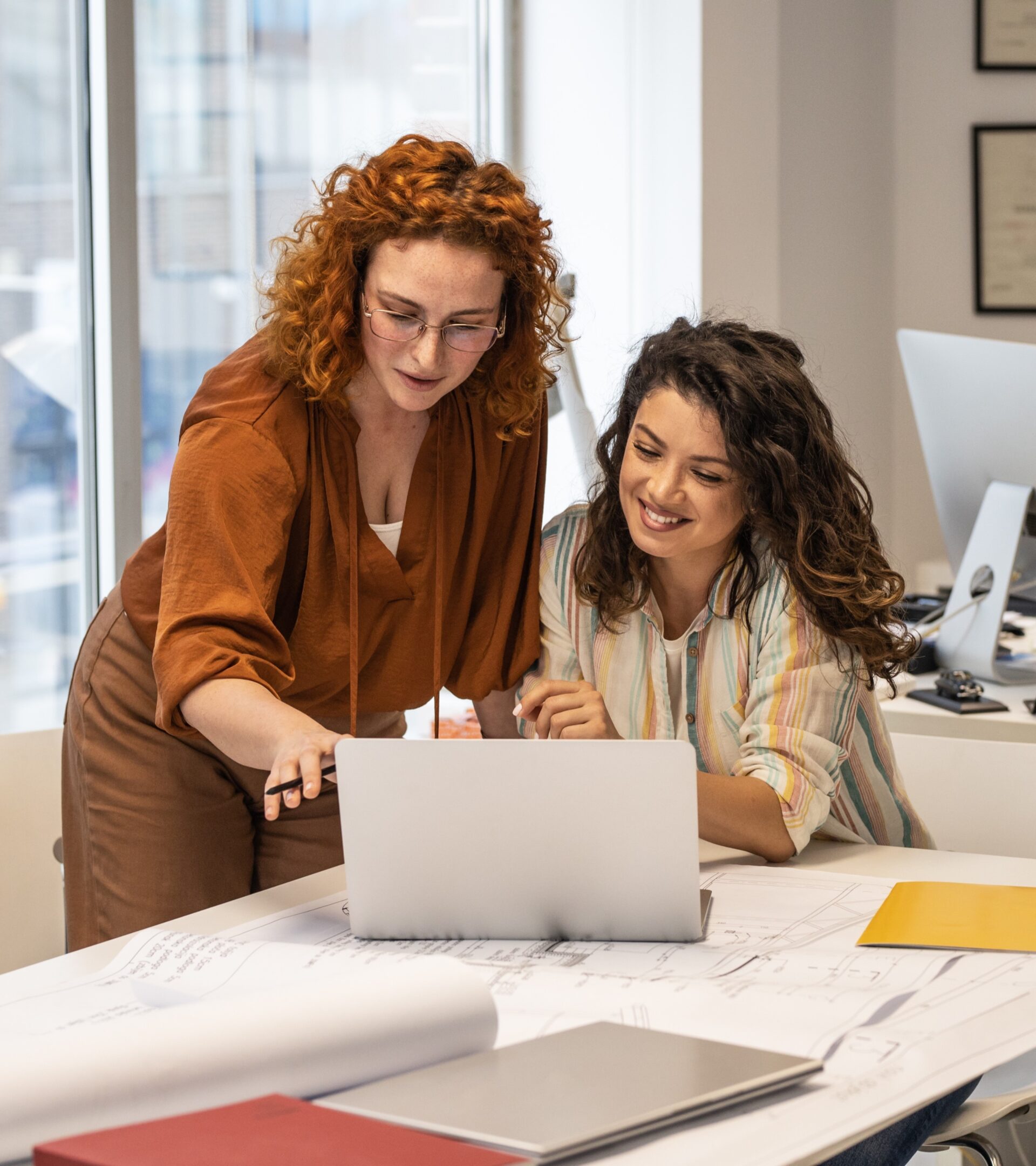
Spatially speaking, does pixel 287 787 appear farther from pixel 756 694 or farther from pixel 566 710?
pixel 756 694

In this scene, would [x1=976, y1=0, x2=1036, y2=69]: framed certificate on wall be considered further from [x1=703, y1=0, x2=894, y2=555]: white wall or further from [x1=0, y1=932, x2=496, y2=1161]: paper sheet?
[x1=0, y1=932, x2=496, y2=1161]: paper sheet

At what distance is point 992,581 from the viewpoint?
229cm

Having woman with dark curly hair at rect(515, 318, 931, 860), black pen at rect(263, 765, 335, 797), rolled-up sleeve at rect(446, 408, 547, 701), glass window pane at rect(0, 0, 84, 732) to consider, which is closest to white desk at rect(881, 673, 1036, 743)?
woman with dark curly hair at rect(515, 318, 931, 860)

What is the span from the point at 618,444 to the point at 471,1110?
977 mm

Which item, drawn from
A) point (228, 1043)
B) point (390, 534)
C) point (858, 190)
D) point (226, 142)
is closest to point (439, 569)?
point (390, 534)

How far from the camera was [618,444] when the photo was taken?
1.56 meters

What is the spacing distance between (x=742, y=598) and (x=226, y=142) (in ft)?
5.47

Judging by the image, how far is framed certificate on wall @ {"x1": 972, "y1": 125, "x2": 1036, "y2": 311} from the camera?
362cm

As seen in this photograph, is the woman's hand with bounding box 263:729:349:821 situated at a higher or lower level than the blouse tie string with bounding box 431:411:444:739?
lower

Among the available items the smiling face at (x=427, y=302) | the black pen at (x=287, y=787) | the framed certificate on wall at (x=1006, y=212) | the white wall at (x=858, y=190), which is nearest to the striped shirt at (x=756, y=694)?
the smiling face at (x=427, y=302)

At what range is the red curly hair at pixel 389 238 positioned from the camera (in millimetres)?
1299

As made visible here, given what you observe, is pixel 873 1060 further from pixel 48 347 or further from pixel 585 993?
pixel 48 347

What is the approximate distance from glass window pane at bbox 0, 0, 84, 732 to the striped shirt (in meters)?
1.15

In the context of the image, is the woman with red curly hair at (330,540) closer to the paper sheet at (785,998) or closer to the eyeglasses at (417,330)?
the eyeglasses at (417,330)
